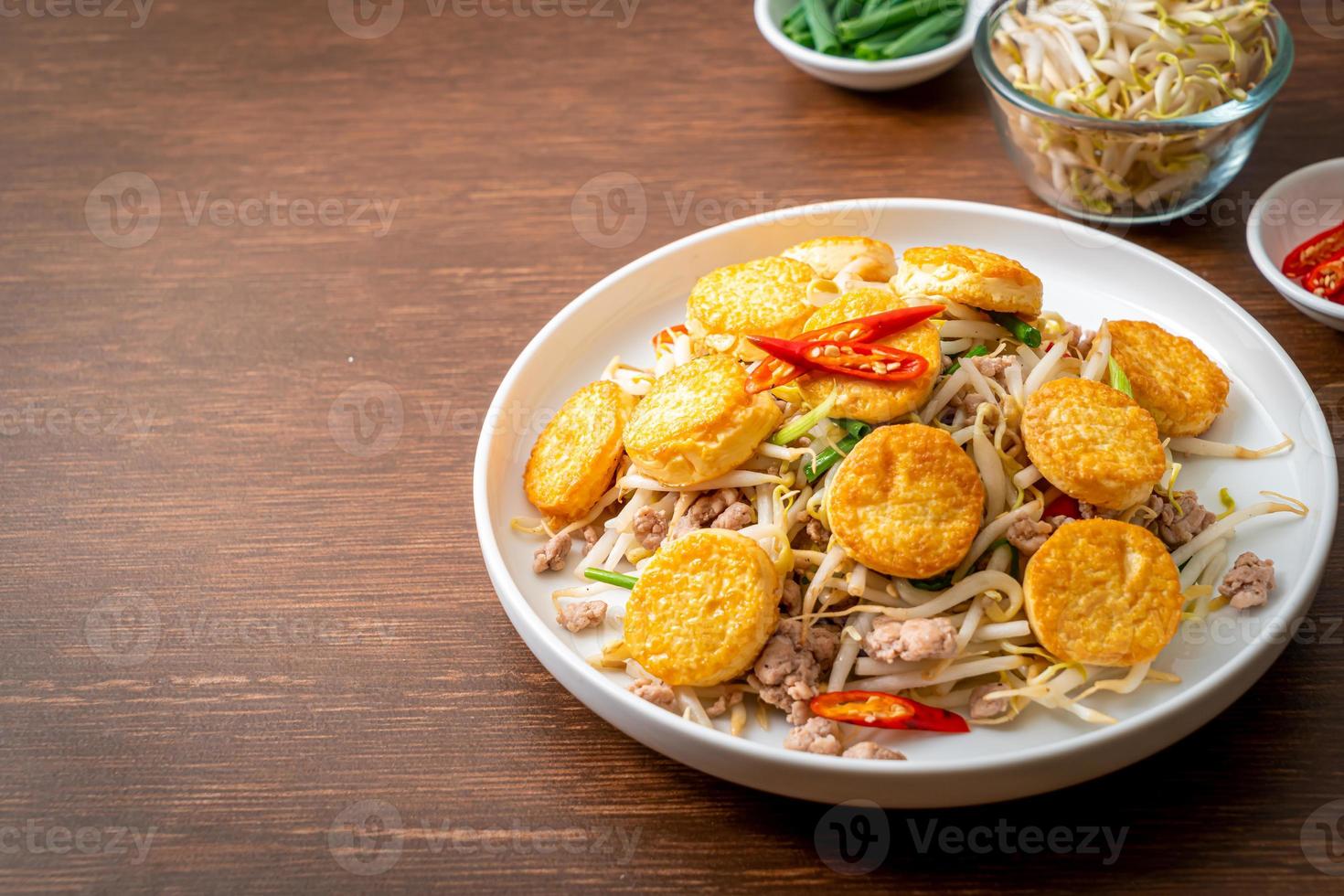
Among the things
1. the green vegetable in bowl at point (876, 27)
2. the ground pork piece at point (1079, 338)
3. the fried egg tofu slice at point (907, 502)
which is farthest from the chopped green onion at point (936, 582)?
the green vegetable in bowl at point (876, 27)

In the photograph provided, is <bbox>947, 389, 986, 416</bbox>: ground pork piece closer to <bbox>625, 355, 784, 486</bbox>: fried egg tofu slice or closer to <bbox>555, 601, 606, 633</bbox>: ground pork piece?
<bbox>625, 355, 784, 486</bbox>: fried egg tofu slice

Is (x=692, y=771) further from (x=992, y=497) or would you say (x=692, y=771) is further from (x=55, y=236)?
(x=55, y=236)

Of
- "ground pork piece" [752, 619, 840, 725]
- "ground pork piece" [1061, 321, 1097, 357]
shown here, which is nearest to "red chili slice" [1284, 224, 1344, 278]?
"ground pork piece" [1061, 321, 1097, 357]

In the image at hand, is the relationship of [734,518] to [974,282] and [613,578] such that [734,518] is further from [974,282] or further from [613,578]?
[974,282]

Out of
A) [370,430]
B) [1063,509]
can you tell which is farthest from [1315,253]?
[370,430]

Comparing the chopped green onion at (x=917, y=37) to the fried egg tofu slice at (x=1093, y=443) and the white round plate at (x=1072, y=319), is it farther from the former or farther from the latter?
the fried egg tofu slice at (x=1093, y=443)
